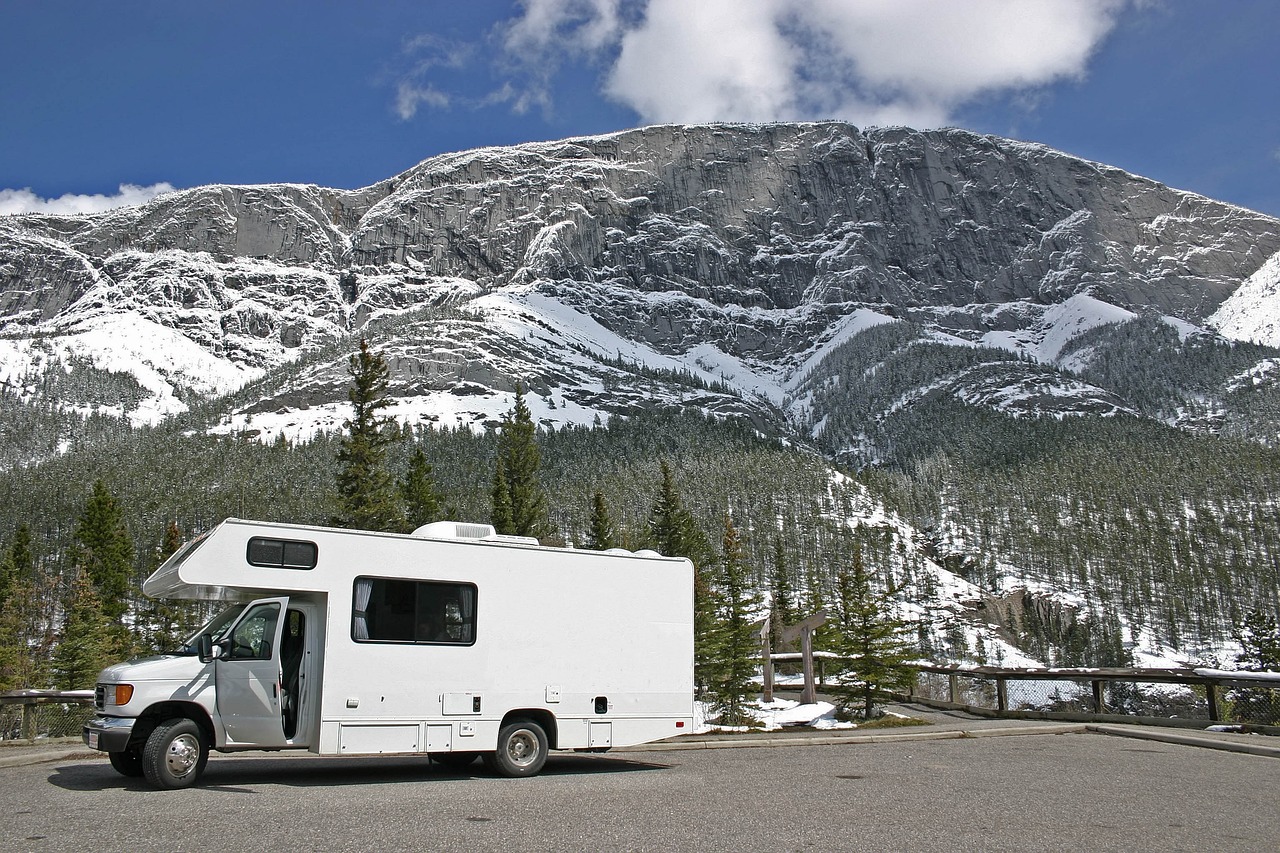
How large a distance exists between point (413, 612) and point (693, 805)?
517 cm

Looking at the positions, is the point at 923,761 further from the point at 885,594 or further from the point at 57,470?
the point at 57,470

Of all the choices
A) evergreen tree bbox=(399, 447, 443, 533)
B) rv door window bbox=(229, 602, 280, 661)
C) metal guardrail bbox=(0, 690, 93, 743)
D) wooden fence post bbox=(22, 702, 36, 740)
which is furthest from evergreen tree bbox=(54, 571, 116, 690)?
rv door window bbox=(229, 602, 280, 661)

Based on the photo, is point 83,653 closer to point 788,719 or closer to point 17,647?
point 17,647

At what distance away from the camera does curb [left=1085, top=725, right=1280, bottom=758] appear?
14602 mm

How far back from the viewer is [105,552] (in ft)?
235

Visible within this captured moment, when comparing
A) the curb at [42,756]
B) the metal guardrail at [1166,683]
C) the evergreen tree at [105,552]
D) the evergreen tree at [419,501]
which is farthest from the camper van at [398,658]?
the evergreen tree at [105,552]

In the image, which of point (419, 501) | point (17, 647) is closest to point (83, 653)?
point (17, 647)

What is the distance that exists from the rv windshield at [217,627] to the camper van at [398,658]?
0.11 feet

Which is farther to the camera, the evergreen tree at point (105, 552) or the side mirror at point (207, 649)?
the evergreen tree at point (105, 552)

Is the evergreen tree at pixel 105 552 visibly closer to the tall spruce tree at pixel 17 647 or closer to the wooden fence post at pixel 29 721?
the tall spruce tree at pixel 17 647

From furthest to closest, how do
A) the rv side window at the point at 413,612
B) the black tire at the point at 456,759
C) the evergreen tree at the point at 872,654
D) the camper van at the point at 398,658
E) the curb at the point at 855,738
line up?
the evergreen tree at the point at 872,654 → the curb at the point at 855,738 → the black tire at the point at 456,759 → the rv side window at the point at 413,612 → the camper van at the point at 398,658

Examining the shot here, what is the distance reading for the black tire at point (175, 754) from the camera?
37.6ft

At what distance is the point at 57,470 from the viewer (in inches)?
7283

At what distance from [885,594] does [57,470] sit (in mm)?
204299
